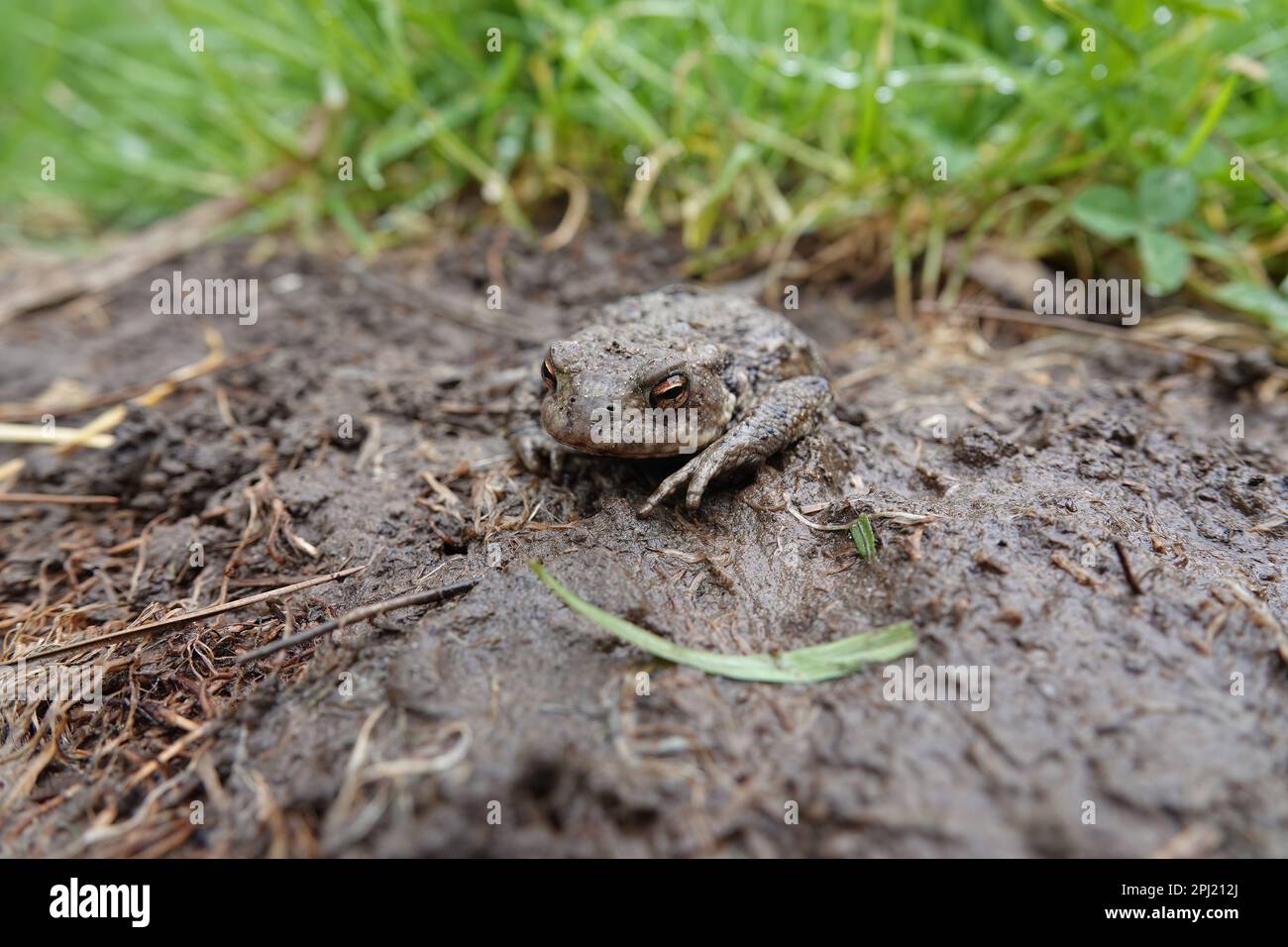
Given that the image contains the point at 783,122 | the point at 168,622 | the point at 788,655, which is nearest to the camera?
the point at 788,655

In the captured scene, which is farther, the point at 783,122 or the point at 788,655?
the point at 783,122

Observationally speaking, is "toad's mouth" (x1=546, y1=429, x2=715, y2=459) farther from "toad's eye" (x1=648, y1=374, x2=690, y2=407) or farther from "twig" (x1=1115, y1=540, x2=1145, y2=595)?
"twig" (x1=1115, y1=540, x2=1145, y2=595)

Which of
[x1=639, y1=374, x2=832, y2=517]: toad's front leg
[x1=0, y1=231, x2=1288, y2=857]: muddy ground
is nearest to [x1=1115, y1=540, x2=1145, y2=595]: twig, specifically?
[x1=0, y1=231, x2=1288, y2=857]: muddy ground

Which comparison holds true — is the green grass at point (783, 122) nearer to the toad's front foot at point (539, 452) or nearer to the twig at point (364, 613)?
the toad's front foot at point (539, 452)

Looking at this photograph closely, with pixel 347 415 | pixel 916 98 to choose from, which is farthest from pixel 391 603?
pixel 916 98

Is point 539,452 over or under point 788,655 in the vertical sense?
over

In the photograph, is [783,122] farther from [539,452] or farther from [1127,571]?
[1127,571]

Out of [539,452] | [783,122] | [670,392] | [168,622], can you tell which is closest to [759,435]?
[670,392]
